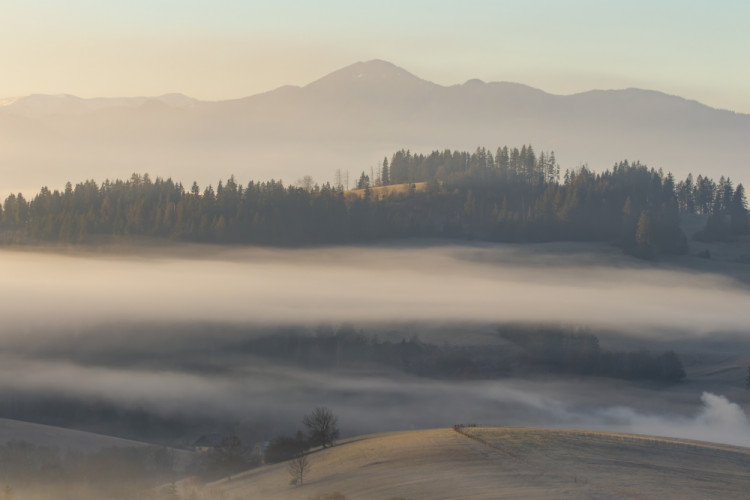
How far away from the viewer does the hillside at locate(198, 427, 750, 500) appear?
89.4 m

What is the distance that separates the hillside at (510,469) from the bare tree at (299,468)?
696mm

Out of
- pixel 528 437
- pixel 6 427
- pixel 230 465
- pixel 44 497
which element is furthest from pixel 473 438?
pixel 6 427

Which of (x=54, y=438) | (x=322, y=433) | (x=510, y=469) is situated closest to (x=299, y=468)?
(x=322, y=433)

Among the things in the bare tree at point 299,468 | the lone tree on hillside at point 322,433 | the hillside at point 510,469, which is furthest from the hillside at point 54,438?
the bare tree at point 299,468

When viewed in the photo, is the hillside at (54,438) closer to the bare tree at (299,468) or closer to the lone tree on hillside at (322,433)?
the lone tree on hillside at (322,433)

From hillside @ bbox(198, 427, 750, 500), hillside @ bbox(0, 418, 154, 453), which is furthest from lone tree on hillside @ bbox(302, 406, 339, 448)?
hillside @ bbox(0, 418, 154, 453)

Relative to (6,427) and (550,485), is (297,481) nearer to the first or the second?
(550,485)

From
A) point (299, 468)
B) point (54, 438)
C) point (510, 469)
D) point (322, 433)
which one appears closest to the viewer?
point (510, 469)

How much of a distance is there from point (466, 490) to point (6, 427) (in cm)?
12142

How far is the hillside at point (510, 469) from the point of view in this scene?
89438 millimetres

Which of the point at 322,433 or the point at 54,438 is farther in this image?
the point at 54,438

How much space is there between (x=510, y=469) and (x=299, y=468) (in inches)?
815

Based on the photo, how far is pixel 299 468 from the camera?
106m

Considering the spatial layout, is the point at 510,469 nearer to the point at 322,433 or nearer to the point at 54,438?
the point at 322,433
